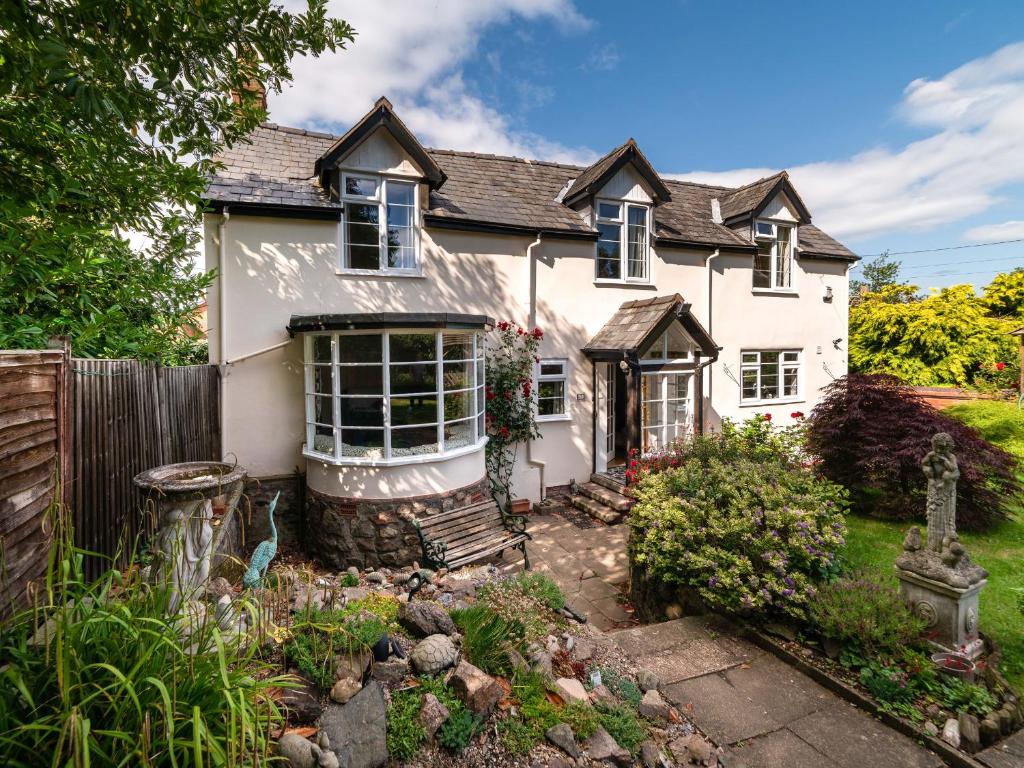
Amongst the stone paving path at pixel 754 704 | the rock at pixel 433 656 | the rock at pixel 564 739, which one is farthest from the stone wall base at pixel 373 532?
the rock at pixel 564 739

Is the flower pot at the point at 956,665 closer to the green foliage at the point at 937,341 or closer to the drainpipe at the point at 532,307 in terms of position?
the drainpipe at the point at 532,307

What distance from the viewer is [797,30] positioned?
9492 millimetres

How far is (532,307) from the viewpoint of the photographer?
10898mm

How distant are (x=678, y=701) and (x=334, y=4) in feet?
24.9

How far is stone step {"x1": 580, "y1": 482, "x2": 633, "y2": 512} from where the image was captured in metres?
10.1

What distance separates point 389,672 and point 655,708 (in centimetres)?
229

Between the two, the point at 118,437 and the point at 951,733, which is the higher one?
the point at 118,437

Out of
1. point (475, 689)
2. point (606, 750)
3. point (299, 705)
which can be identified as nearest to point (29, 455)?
point (299, 705)

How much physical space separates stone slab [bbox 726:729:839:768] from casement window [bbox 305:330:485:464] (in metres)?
5.73

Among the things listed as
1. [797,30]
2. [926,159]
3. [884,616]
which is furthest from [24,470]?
[926,159]

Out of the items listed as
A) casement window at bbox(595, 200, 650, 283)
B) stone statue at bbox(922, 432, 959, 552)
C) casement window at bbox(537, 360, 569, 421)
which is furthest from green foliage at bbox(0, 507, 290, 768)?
casement window at bbox(595, 200, 650, 283)

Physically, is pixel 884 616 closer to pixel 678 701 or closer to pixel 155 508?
pixel 678 701

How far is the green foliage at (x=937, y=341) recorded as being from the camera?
2047cm

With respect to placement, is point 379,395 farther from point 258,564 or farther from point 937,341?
point 937,341
